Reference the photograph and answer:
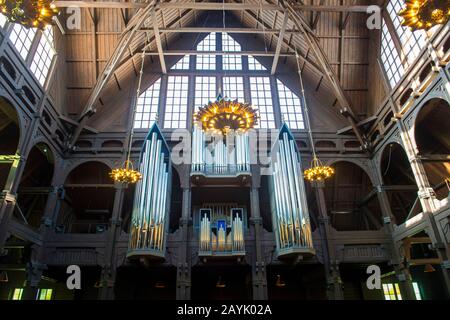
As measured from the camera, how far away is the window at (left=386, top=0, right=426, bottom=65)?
49.4ft

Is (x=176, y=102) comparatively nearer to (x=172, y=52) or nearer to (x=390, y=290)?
(x=172, y=52)

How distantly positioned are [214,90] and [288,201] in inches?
419

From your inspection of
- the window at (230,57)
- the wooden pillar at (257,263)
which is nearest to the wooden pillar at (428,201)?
the wooden pillar at (257,263)

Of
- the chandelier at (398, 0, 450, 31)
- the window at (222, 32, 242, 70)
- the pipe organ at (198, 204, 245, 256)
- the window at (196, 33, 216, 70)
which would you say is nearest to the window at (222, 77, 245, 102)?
the window at (222, 32, 242, 70)

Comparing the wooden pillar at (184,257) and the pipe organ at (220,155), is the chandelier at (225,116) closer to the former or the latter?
the pipe organ at (220,155)

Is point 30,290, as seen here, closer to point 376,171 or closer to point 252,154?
point 252,154

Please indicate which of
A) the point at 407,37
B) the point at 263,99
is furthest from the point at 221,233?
the point at 407,37

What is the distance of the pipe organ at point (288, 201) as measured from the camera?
48.4 ft

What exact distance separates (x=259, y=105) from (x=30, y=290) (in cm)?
1698

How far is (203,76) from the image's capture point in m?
23.3

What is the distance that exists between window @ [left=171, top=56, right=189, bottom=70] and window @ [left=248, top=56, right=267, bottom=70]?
4.88 m

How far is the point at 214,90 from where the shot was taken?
22.6 metres

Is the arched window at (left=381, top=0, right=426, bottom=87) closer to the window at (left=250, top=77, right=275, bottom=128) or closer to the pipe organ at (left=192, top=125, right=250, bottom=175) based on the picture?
the window at (left=250, top=77, right=275, bottom=128)
